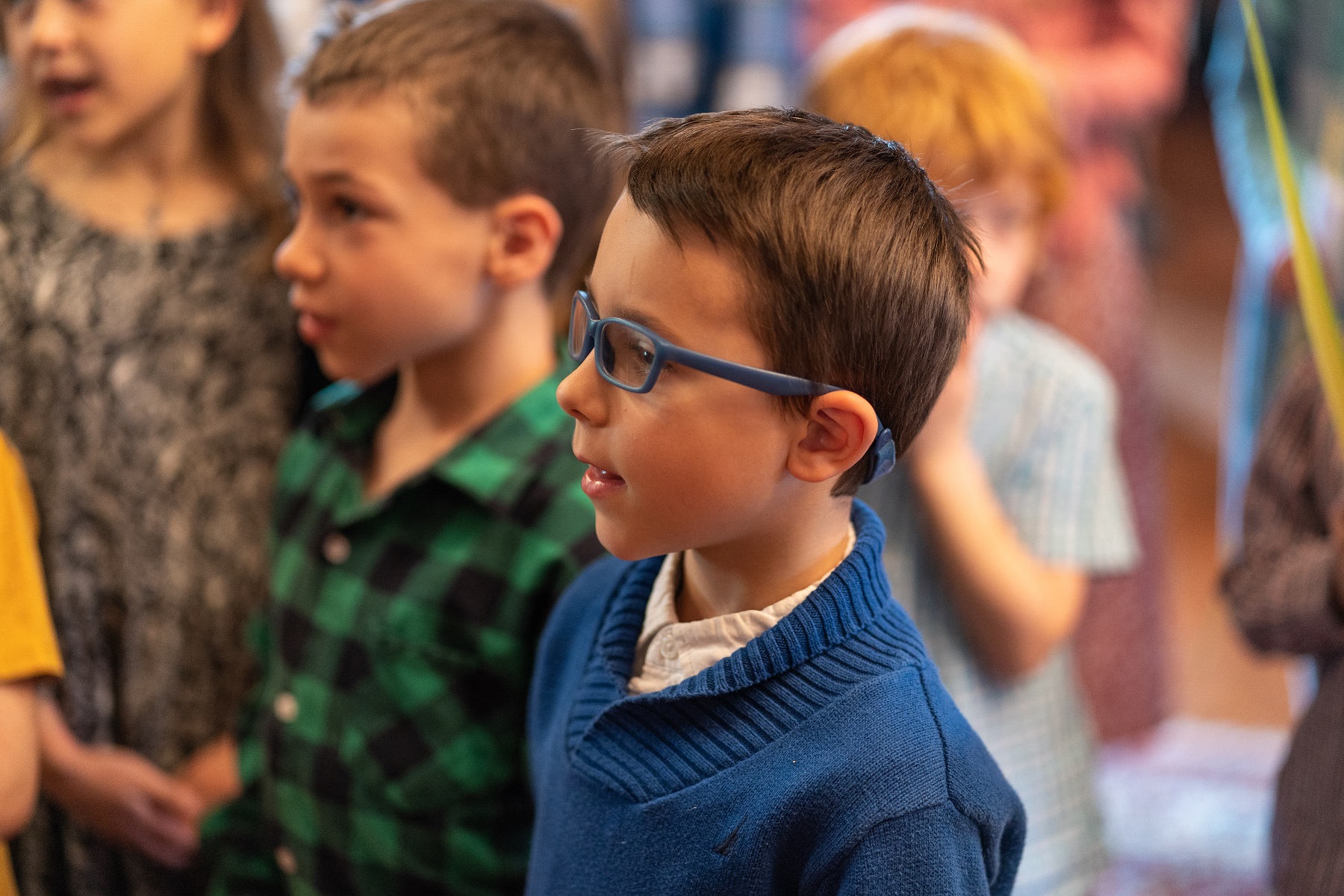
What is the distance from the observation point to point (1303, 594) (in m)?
1.03

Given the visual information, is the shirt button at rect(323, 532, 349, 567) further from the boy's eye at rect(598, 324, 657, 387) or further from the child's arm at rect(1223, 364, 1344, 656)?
the child's arm at rect(1223, 364, 1344, 656)

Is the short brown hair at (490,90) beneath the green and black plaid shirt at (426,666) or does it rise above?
above

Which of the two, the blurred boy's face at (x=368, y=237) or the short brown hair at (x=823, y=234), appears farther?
the blurred boy's face at (x=368, y=237)

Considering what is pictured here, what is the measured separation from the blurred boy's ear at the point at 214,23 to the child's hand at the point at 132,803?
26.9 inches

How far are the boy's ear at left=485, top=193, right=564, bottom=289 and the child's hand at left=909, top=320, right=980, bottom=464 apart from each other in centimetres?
36

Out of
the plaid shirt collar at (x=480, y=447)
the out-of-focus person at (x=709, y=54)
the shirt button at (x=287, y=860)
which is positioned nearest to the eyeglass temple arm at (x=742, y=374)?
the plaid shirt collar at (x=480, y=447)

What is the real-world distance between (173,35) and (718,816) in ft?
2.99

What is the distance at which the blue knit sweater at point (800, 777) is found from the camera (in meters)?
0.66

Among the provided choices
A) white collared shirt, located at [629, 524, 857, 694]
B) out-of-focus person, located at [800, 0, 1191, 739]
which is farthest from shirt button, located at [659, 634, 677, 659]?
out-of-focus person, located at [800, 0, 1191, 739]

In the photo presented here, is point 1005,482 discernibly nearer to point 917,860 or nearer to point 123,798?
point 917,860

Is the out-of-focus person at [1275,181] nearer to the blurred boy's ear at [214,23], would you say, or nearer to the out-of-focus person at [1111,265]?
the out-of-focus person at [1111,265]

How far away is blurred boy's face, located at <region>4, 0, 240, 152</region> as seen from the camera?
112cm

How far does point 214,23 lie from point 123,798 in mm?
745

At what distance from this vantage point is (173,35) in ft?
3.94
